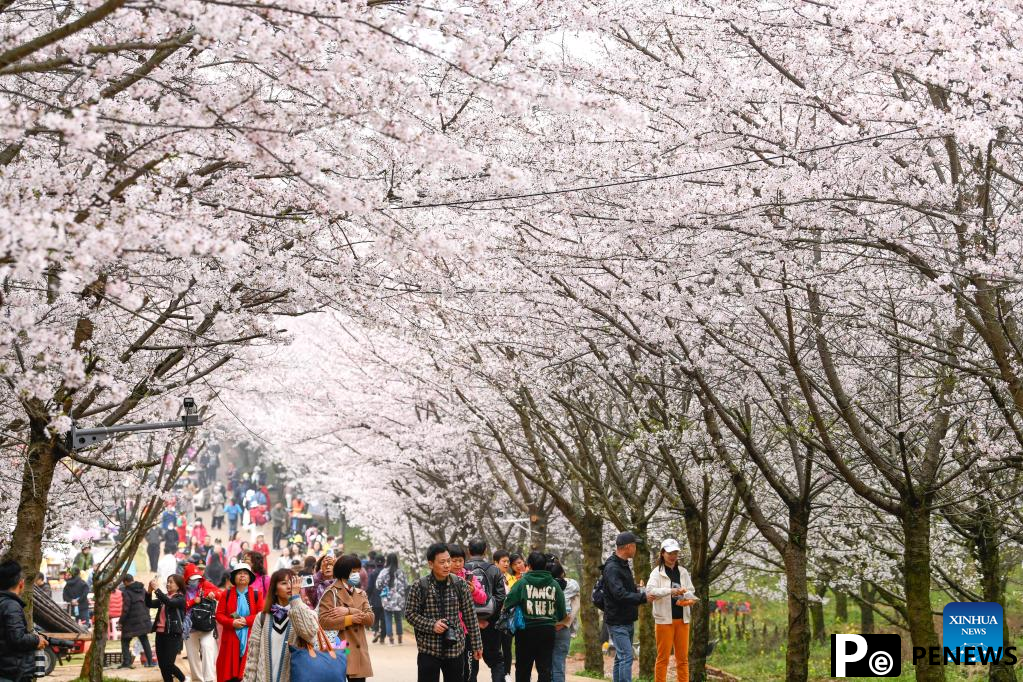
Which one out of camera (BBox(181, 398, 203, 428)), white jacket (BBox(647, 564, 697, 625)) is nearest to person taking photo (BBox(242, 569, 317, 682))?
camera (BBox(181, 398, 203, 428))

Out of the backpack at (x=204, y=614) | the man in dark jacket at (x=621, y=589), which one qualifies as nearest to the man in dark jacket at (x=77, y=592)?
the backpack at (x=204, y=614)

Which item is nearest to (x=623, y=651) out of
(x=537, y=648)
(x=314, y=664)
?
Answer: (x=537, y=648)

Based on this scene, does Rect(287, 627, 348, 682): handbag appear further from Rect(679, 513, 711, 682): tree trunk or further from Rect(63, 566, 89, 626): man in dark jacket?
Rect(63, 566, 89, 626): man in dark jacket

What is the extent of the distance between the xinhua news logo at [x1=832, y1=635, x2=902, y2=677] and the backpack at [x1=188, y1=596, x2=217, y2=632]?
7244 mm

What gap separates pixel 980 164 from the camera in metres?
9.62

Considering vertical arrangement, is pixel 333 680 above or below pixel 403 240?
below

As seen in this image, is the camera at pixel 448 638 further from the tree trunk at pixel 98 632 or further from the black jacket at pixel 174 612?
the tree trunk at pixel 98 632

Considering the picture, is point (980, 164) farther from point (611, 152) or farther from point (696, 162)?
point (611, 152)

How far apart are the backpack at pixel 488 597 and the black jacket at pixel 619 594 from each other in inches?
43.0

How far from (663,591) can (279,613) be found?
14.3 ft

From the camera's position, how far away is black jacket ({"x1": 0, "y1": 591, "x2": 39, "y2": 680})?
813 cm

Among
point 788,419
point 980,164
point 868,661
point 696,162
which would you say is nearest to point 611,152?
point 696,162

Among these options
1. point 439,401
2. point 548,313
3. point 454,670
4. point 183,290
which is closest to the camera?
point 183,290

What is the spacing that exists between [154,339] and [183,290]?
438 cm
